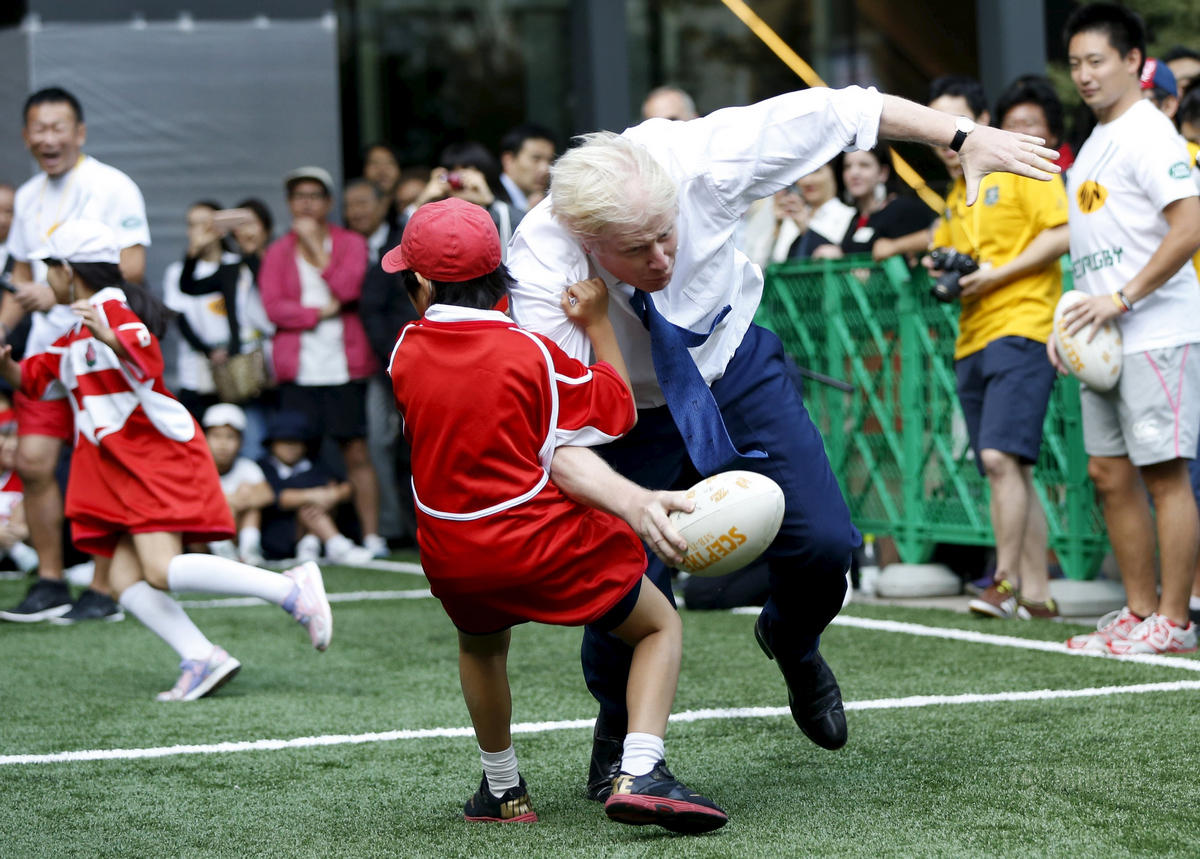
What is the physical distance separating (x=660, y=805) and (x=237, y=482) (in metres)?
7.02

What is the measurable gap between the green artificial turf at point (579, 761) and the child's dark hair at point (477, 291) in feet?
3.95

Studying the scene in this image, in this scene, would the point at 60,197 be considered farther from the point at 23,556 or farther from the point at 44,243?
the point at 23,556

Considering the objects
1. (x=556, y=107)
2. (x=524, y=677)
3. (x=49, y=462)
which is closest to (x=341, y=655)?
(x=524, y=677)

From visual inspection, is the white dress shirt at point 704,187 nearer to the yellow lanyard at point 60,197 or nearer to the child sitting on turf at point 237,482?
the yellow lanyard at point 60,197

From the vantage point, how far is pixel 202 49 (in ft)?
37.1

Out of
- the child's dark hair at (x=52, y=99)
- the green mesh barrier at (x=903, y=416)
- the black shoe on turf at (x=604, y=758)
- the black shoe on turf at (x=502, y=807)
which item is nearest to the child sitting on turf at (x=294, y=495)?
the child's dark hair at (x=52, y=99)

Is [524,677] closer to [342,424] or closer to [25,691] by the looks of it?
[25,691]

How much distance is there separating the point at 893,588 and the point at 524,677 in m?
2.53

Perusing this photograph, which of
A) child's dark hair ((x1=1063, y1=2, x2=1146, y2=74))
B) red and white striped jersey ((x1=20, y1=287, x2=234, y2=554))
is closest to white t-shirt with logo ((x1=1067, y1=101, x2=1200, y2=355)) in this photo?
child's dark hair ((x1=1063, y1=2, x2=1146, y2=74))

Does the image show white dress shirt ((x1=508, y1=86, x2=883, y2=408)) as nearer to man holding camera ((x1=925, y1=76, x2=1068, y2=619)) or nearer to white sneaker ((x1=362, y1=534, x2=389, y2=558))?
man holding camera ((x1=925, y1=76, x2=1068, y2=619))

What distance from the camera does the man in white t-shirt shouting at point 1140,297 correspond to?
234 inches

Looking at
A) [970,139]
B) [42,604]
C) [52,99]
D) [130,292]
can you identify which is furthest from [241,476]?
[970,139]

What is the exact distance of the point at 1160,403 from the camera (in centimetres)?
597

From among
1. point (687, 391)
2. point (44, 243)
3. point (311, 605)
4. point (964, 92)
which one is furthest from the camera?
point (44, 243)
